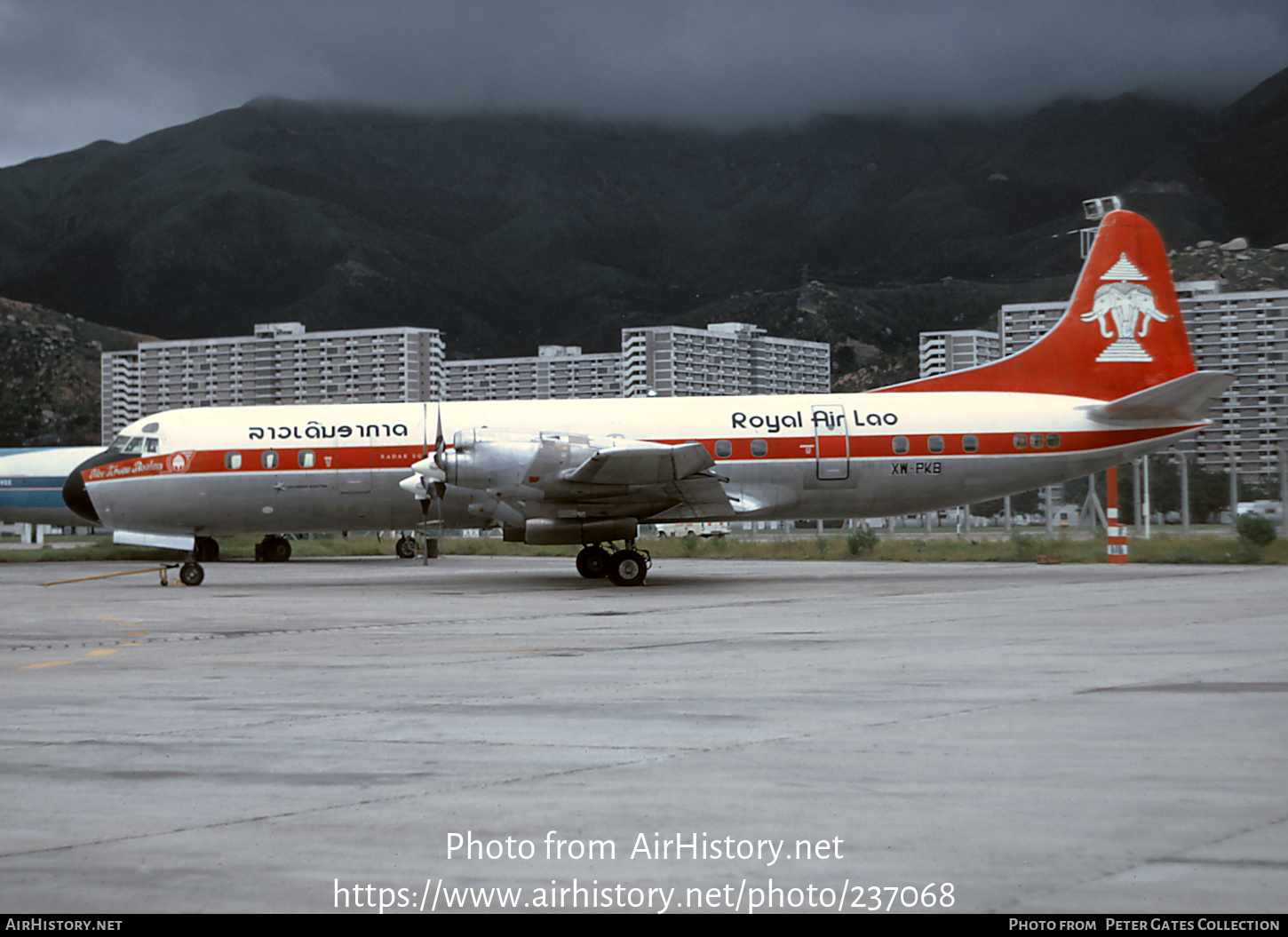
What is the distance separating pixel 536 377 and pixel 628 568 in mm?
136278

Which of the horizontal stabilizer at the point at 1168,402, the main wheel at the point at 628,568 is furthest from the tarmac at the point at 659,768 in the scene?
the horizontal stabilizer at the point at 1168,402

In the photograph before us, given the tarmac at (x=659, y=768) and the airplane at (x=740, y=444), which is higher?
the airplane at (x=740, y=444)

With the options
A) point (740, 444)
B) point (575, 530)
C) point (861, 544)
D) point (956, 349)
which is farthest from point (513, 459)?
point (956, 349)

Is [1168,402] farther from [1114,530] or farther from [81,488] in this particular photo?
[81,488]

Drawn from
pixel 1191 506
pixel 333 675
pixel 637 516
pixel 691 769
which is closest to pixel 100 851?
pixel 691 769

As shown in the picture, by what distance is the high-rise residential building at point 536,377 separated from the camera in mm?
154500

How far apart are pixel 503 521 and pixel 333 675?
13259 millimetres

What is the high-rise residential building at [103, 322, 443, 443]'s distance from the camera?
120 m

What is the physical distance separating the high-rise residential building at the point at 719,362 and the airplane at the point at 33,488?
8984cm

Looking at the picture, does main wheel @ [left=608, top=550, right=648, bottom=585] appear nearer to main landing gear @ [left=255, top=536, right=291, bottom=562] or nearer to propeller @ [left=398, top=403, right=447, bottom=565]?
propeller @ [left=398, top=403, right=447, bottom=565]

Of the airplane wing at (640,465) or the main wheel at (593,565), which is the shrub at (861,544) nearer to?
the main wheel at (593,565)

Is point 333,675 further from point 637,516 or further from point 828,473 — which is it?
point 828,473

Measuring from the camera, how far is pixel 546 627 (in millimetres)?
15953

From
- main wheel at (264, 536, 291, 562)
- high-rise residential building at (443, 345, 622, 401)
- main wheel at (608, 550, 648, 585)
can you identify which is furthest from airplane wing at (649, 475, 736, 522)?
high-rise residential building at (443, 345, 622, 401)
